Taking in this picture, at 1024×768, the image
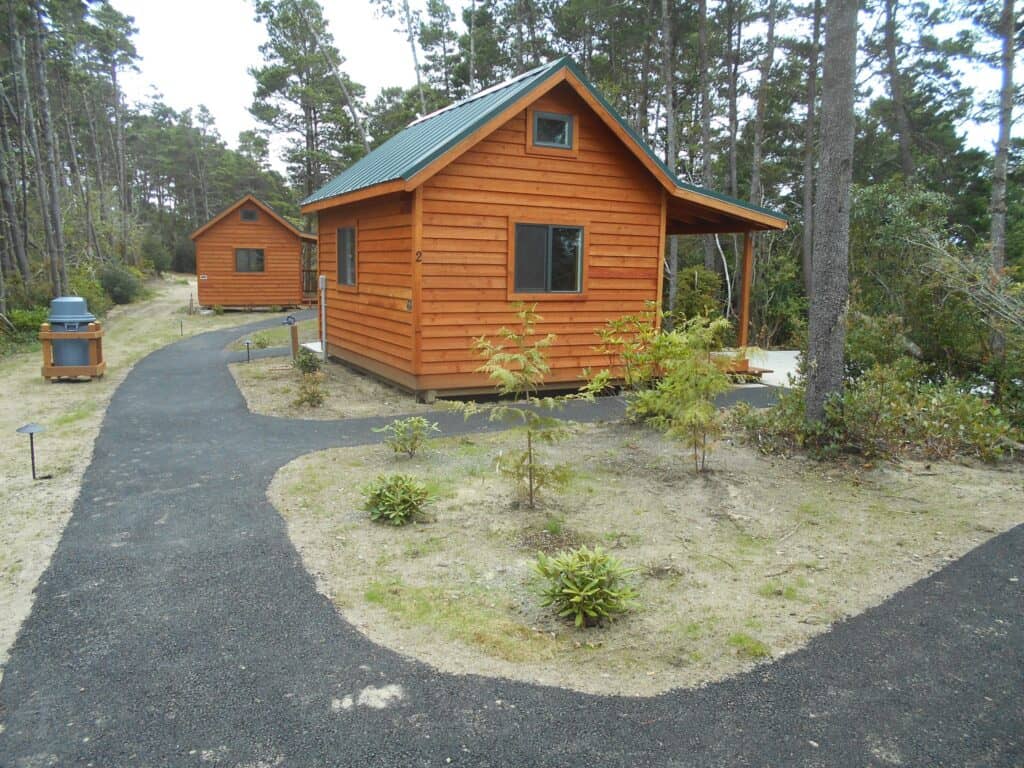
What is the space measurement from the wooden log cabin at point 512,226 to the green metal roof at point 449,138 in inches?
1.4

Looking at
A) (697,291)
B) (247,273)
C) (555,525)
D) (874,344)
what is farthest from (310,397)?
(247,273)

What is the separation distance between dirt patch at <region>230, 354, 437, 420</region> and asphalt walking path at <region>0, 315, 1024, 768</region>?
4788 millimetres

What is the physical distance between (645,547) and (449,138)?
6396mm

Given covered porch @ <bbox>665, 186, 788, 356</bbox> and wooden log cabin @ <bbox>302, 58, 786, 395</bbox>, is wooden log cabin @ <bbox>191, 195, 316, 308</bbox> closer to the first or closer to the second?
wooden log cabin @ <bbox>302, 58, 786, 395</bbox>

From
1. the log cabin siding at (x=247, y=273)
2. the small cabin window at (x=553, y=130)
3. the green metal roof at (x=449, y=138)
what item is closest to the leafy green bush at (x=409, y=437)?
the green metal roof at (x=449, y=138)

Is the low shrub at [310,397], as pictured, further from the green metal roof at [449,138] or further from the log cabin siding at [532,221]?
Answer: the green metal roof at [449,138]

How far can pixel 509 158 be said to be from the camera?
10.1m

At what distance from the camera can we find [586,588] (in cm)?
381

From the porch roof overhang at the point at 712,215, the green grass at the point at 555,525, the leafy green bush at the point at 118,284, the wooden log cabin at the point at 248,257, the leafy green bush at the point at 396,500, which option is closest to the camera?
the green grass at the point at 555,525

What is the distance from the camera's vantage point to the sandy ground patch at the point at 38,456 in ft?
14.4

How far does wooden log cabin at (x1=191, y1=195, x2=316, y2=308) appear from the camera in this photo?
2553 cm

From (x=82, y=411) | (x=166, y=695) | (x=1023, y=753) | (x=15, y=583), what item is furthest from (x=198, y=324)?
(x=1023, y=753)

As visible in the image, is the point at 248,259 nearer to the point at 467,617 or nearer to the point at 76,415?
the point at 76,415

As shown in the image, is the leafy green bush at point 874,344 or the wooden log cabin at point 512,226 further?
Result: the wooden log cabin at point 512,226
